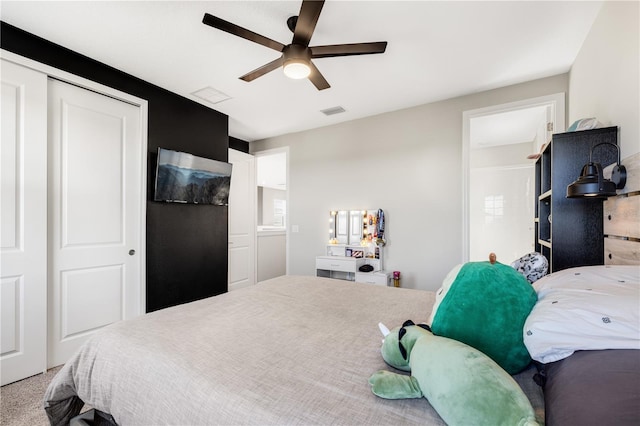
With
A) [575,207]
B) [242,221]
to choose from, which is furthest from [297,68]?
[242,221]

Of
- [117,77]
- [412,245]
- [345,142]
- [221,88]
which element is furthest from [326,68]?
[412,245]

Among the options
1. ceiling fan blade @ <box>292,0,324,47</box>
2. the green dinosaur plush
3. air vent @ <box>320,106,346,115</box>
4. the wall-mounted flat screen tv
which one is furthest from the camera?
air vent @ <box>320,106,346,115</box>

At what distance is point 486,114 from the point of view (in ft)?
10.3

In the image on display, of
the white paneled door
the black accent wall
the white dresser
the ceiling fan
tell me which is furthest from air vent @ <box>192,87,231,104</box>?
the white dresser

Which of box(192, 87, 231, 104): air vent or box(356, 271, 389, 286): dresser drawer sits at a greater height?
box(192, 87, 231, 104): air vent

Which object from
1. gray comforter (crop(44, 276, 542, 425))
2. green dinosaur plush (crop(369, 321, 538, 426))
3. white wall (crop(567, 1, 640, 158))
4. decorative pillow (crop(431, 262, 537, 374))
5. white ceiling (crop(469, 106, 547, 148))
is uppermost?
white ceiling (crop(469, 106, 547, 148))

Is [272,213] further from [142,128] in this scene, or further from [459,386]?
[459,386]

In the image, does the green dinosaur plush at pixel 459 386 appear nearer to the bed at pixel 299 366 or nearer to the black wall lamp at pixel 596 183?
the bed at pixel 299 366

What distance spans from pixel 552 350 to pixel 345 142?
3.68 meters

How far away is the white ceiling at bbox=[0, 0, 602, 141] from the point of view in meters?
1.92

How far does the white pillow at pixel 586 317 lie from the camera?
27.7 inches

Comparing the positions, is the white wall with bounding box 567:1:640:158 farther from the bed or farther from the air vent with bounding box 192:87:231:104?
the air vent with bounding box 192:87:231:104

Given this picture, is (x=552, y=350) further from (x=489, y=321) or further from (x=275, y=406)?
(x=275, y=406)

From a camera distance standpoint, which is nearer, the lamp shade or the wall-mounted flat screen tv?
the lamp shade
